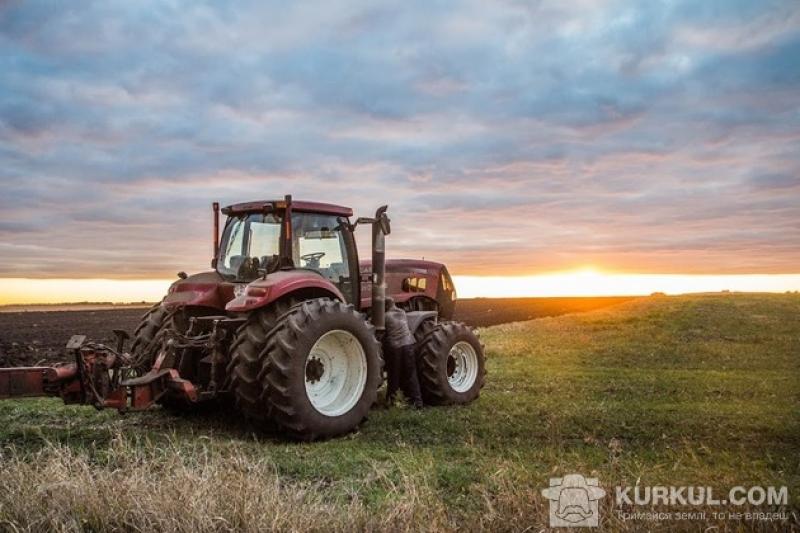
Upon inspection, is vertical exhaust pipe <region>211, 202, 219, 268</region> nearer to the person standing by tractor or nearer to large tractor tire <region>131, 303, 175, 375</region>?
large tractor tire <region>131, 303, 175, 375</region>

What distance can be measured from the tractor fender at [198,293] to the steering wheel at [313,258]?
125 cm

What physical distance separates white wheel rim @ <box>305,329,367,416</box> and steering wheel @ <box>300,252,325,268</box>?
143cm

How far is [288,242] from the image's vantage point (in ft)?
32.8

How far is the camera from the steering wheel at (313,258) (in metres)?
10.6

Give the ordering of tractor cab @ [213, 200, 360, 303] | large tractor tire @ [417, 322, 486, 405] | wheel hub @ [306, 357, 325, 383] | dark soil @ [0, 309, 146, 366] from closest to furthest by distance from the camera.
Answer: wheel hub @ [306, 357, 325, 383] → tractor cab @ [213, 200, 360, 303] → large tractor tire @ [417, 322, 486, 405] → dark soil @ [0, 309, 146, 366]

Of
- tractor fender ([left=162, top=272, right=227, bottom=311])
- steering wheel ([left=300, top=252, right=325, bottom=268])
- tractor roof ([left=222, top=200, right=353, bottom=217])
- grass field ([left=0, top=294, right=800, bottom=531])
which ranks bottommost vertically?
grass field ([left=0, top=294, right=800, bottom=531])

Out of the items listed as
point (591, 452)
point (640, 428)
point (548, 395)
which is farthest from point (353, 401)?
point (548, 395)

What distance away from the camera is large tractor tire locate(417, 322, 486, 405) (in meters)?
11.6

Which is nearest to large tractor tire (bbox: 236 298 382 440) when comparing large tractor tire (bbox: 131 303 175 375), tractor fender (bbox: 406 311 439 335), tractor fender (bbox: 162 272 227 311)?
tractor fender (bbox: 162 272 227 311)

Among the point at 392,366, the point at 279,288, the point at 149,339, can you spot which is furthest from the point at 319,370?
the point at 149,339

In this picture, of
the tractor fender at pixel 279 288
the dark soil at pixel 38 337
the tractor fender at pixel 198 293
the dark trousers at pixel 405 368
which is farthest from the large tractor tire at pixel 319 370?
the dark soil at pixel 38 337

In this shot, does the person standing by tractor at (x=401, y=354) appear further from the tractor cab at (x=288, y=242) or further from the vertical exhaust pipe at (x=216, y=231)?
the vertical exhaust pipe at (x=216, y=231)

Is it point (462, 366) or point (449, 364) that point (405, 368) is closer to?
point (449, 364)

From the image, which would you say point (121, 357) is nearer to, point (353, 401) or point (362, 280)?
point (353, 401)
